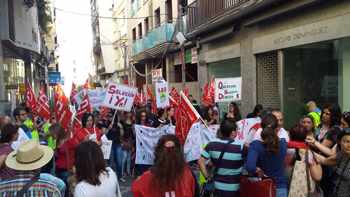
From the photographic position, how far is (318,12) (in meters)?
10.5

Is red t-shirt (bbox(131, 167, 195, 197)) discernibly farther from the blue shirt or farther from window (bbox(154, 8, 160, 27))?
window (bbox(154, 8, 160, 27))

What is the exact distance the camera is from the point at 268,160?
4609mm

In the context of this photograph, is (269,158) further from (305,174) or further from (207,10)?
(207,10)

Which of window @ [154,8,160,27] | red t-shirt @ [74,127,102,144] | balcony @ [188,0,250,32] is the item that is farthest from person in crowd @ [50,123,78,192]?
window @ [154,8,160,27]

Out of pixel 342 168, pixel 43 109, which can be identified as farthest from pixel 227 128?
pixel 43 109

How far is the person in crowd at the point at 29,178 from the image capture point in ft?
10.6

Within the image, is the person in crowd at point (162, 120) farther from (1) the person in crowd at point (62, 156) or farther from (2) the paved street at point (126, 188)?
(1) the person in crowd at point (62, 156)

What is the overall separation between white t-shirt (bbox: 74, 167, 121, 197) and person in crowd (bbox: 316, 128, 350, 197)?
6.92ft

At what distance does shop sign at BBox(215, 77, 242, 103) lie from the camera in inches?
393

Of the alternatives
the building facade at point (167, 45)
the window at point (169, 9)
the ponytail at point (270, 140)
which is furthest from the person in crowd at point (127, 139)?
the window at point (169, 9)

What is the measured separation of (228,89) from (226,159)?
5.46 meters

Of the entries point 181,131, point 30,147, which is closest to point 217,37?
point 181,131

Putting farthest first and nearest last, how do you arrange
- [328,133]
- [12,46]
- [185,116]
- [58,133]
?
[12,46]
[185,116]
[58,133]
[328,133]

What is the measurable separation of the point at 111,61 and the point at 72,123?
45.1 metres
